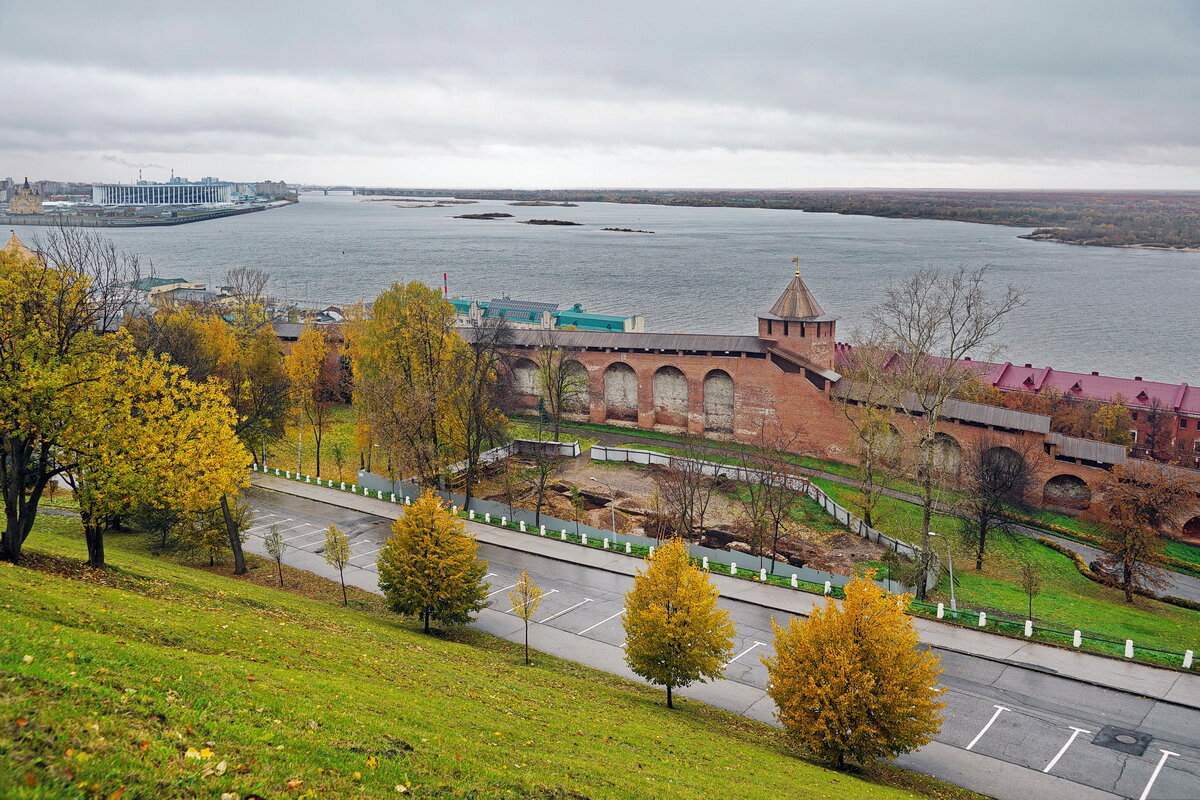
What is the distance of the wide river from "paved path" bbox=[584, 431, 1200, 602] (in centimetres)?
3894

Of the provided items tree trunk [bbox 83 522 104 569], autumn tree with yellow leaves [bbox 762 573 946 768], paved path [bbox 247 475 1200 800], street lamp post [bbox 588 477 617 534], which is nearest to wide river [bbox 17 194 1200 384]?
street lamp post [bbox 588 477 617 534]

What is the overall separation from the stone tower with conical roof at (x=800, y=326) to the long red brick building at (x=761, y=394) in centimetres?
5

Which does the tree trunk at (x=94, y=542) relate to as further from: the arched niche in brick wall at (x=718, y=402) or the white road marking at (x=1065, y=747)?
the arched niche in brick wall at (x=718, y=402)

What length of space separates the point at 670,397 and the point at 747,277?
8494 cm

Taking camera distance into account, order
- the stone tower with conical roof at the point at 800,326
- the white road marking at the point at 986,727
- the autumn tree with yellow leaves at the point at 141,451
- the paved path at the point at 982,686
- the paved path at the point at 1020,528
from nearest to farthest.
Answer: the paved path at the point at 982,686, the white road marking at the point at 986,727, the autumn tree with yellow leaves at the point at 141,451, the paved path at the point at 1020,528, the stone tower with conical roof at the point at 800,326

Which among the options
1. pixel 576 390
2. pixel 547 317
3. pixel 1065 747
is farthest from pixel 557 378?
pixel 1065 747

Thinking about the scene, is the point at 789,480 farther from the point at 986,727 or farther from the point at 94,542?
the point at 94,542

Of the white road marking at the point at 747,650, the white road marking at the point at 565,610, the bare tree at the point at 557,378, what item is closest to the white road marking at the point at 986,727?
the white road marking at the point at 747,650

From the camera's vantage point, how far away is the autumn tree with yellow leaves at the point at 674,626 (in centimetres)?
1864

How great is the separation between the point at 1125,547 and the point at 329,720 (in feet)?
92.1

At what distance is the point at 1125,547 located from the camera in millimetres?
29016

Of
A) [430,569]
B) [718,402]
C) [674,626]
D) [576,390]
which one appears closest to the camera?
[674,626]

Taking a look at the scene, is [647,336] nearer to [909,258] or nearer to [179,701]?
[179,701]

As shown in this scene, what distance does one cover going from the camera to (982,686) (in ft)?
→ 68.4
